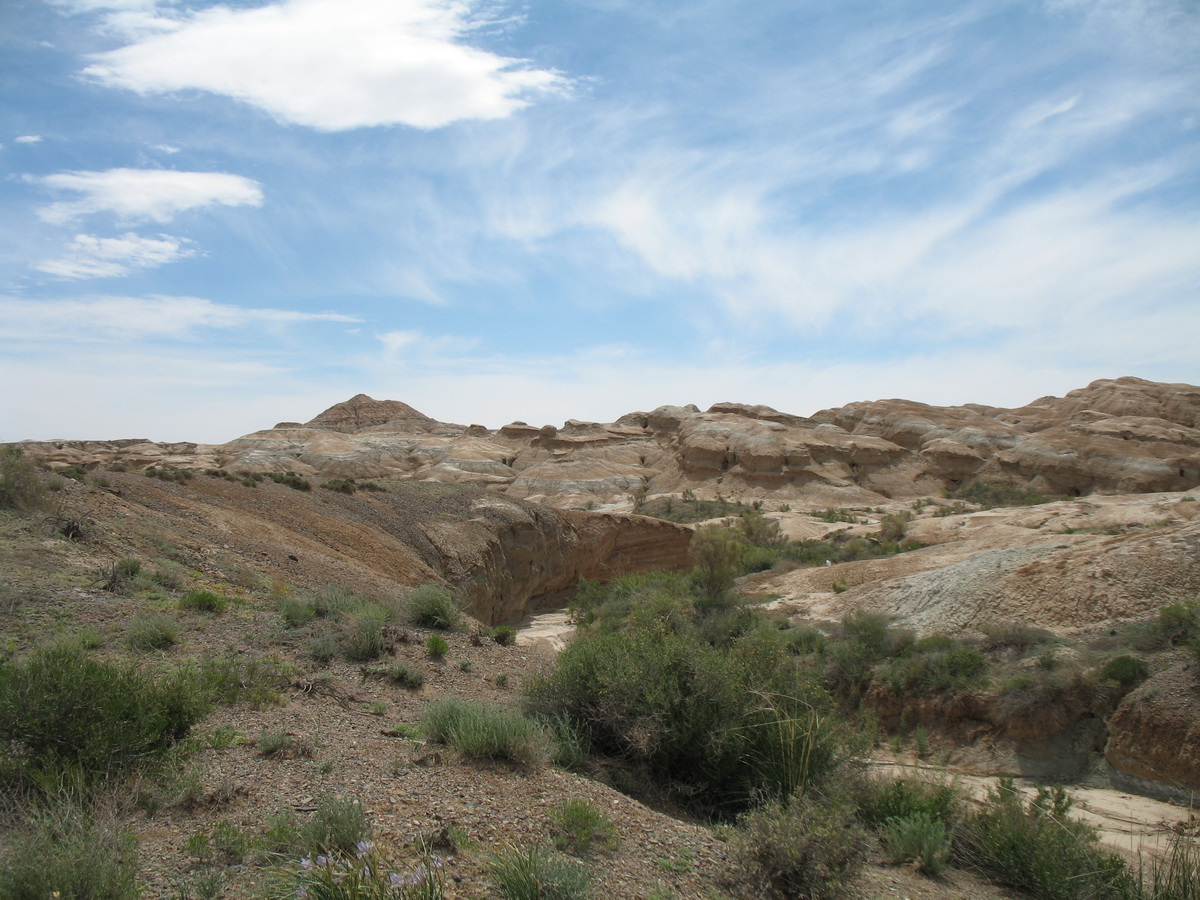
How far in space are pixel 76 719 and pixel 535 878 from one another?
11.0 ft

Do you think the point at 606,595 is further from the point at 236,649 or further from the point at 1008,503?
the point at 1008,503

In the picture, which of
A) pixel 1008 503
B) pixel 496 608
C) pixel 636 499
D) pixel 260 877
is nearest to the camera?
pixel 260 877

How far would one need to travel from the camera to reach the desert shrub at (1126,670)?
1122cm

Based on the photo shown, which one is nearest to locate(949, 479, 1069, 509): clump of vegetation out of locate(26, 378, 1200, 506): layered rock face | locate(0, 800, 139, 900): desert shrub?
locate(26, 378, 1200, 506): layered rock face

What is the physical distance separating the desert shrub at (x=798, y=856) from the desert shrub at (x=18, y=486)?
563 inches

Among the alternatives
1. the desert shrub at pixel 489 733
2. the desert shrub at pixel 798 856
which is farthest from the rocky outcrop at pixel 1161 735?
the desert shrub at pixel 489 733

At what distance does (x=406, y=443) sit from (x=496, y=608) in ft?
160

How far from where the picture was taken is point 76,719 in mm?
5004

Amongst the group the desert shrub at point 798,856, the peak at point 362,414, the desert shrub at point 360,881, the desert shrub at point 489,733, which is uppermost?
the peak at point 362,414

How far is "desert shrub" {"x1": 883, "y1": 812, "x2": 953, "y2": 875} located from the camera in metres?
6.01

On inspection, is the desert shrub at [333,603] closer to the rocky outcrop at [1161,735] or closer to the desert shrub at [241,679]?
the desert shrub at [241,679]

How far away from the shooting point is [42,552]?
1123cm

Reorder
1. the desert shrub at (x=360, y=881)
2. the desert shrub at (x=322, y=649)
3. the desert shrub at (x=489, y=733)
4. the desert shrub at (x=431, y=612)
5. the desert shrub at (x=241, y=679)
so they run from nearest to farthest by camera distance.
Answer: the desert shrub at (x=360, y=881)
the desert shrub at (x=489, y=733)
the desert shrub at (x=241, y=679)
the desert shrub at (x=322, y=649)
the desert shrub at (x=431, y=612)

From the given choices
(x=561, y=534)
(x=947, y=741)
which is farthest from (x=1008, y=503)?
(x=947, y=741)
